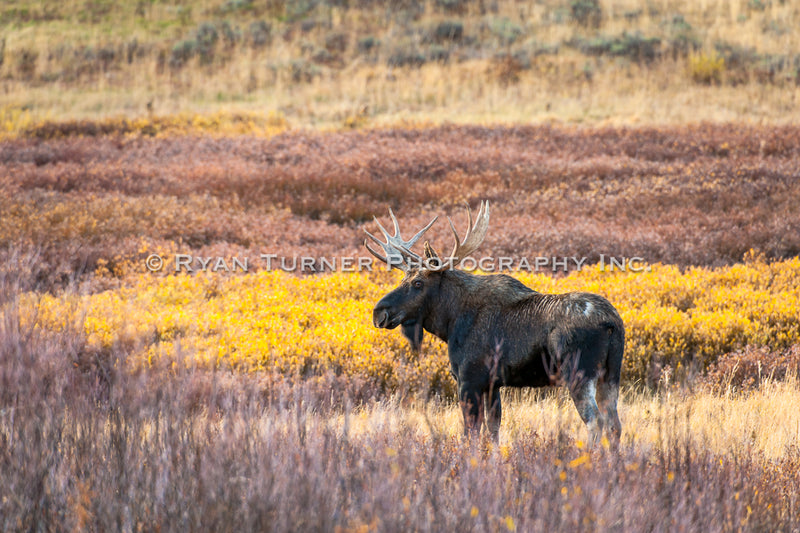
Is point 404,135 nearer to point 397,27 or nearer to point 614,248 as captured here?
point 614,248

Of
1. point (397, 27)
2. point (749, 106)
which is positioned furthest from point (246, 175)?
point (397, 27)

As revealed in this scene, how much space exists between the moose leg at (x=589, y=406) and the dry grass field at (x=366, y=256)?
0.49 feet

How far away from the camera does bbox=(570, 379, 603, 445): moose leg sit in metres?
4.15

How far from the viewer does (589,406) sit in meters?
4.18

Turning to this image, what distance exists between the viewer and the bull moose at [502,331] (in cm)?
429

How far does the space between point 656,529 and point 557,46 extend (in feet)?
114

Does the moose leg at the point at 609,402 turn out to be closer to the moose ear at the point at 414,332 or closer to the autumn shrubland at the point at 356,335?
the autumn shrubland at the point at 356,335

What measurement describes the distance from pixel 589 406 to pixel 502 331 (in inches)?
31.9

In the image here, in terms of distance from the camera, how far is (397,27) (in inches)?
1502

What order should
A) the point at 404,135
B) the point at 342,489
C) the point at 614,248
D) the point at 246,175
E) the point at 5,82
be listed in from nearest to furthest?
the point at 342,489 → the point at 614,248 → the point at 246,175 → the point at 404,135 → the point at 5,82

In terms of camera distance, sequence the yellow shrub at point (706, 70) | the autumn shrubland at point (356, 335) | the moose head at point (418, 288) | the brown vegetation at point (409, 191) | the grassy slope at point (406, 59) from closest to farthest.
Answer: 1. the autumn shrubland at point (356, 335)
2. the moose head at point (418, 288)
3. the brown vegetation at point (409, 191)
4. the grassy slope at point (406, 59)
5. the yellow shrub at point (706, 70)

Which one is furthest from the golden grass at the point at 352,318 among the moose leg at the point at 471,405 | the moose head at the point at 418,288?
the moose leg at the point at 471,405

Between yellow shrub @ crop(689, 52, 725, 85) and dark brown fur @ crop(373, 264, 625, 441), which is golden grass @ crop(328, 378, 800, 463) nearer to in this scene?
dark brown fur @ crop(373, 264, 625, 441)

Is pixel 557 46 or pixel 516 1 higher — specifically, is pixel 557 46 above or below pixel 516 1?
below
